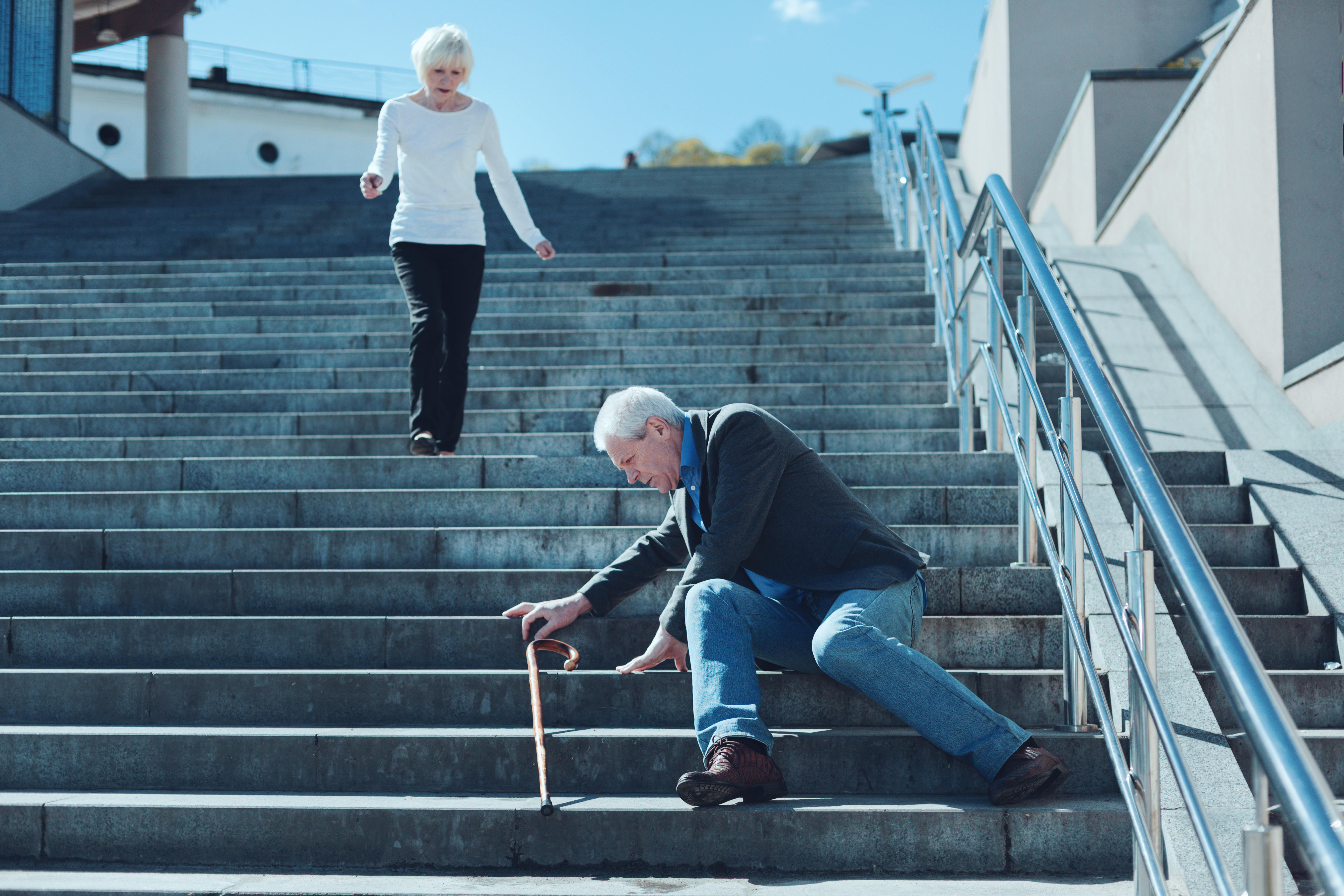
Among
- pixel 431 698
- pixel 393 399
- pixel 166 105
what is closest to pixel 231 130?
pixel 166 105

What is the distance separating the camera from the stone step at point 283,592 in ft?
11.1

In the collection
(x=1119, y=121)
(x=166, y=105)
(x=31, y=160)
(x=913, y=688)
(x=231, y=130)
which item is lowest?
(x=913, y=688)

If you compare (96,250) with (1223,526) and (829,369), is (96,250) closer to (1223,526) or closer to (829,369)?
(829,369)

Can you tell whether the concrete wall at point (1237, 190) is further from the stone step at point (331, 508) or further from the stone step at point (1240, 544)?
the stone step at point (331, 508)

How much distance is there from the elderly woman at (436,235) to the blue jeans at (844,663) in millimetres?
1907

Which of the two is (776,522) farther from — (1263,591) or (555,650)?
(1263,591)

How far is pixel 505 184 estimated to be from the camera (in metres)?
4.43

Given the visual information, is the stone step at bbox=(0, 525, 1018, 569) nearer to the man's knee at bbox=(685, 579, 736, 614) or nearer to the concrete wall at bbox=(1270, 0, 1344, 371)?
the man's knee at bbox=(685, 579, 736, 614)

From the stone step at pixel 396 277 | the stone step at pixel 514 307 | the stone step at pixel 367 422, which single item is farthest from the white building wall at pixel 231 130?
the stone step at pixel 367 422

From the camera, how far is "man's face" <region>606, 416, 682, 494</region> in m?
2.76

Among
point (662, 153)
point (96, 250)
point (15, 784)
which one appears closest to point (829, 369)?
point (15, 784)

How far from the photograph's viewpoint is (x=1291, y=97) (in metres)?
4.90

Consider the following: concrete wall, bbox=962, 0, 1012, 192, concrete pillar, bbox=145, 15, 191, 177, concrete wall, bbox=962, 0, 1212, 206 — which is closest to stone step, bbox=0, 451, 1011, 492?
concrete wall, bbox=962, 0, 1012, 192

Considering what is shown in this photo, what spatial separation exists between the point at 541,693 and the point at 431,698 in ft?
0.99
